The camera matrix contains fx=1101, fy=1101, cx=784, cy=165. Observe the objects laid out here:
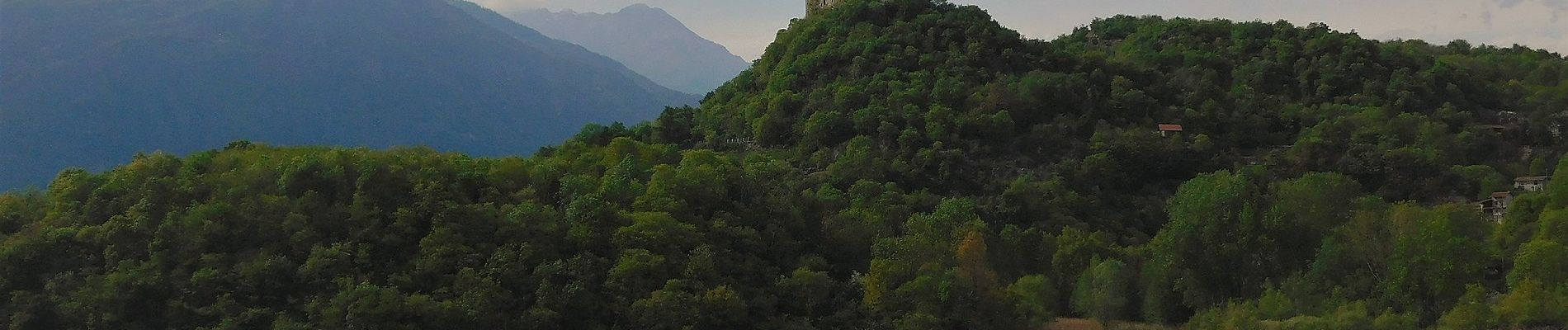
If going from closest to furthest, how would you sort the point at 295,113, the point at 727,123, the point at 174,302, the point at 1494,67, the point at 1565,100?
the point at 174,302
the point at 727,123
the point at 1565,100
the point at 1494,67
the point at 295,113

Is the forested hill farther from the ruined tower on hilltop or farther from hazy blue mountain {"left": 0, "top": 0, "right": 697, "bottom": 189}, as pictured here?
hazy blue mountain {"left": 0, "top": 0, "right": 697, "bottom": 189}

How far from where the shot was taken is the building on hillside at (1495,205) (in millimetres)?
37375

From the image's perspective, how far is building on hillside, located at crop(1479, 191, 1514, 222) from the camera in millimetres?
37375

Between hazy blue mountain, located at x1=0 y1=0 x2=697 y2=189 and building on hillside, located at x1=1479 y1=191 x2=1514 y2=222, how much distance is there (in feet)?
177

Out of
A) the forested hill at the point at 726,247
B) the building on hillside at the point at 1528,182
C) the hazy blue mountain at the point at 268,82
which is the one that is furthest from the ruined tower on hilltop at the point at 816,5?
the building on hillside at the point at 1528,182

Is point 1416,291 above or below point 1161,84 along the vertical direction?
below

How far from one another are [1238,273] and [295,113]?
7235 centimetres

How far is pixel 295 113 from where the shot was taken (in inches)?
3179

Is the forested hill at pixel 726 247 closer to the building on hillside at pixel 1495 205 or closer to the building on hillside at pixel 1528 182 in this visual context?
the building on hillside at pixel 1495 205

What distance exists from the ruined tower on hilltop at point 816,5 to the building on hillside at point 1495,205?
93.0 feet

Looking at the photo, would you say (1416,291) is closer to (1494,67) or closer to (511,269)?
(511,269)

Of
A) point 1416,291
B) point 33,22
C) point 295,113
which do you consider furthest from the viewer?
point 295,113

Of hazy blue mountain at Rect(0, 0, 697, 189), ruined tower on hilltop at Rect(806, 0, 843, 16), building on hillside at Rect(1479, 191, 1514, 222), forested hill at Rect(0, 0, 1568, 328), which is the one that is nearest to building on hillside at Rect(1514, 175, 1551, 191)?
building on hillside at Rect(1479, 191, 1514, 222)

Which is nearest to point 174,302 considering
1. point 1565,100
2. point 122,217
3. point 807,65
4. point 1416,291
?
point 122,217
